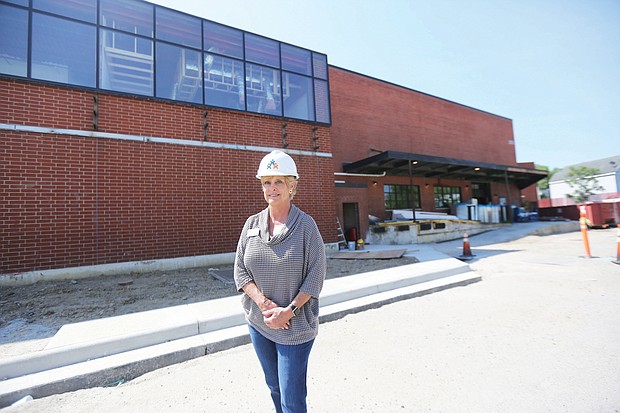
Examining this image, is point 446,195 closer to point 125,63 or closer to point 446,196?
point 446,196

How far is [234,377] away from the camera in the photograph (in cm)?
287

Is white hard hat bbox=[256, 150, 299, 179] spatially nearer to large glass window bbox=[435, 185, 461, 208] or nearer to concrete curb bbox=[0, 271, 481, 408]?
concrete curb bbox=[0, 271, 481, 408]

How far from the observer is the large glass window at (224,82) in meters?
9.38

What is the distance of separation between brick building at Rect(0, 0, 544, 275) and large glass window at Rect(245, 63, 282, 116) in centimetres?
4

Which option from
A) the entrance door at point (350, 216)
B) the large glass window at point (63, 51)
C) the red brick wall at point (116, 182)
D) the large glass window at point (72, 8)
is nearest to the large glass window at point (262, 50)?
the red brick wall at point (116, 182)

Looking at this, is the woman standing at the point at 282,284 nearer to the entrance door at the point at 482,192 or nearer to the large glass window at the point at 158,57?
the large glass window at the point at 158,57

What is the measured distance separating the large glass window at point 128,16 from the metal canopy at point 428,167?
10.3 m

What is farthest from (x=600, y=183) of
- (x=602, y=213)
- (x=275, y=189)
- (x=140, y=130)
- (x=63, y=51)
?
(x=63, y=51)

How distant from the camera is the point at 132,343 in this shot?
3.41 m

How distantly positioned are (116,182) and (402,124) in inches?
689

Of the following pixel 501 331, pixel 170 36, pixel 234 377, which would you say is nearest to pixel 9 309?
pixel 234 377

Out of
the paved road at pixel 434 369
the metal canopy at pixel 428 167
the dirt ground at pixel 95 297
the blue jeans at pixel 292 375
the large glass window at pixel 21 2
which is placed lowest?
the paved road at pixel 434 369

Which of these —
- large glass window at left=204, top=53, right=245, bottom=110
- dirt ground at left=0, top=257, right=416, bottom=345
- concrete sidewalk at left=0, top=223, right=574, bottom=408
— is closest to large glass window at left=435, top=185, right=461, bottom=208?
dirt ground at left=0, top=257, right=416, bottom=345

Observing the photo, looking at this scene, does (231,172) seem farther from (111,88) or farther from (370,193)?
(370,193)
